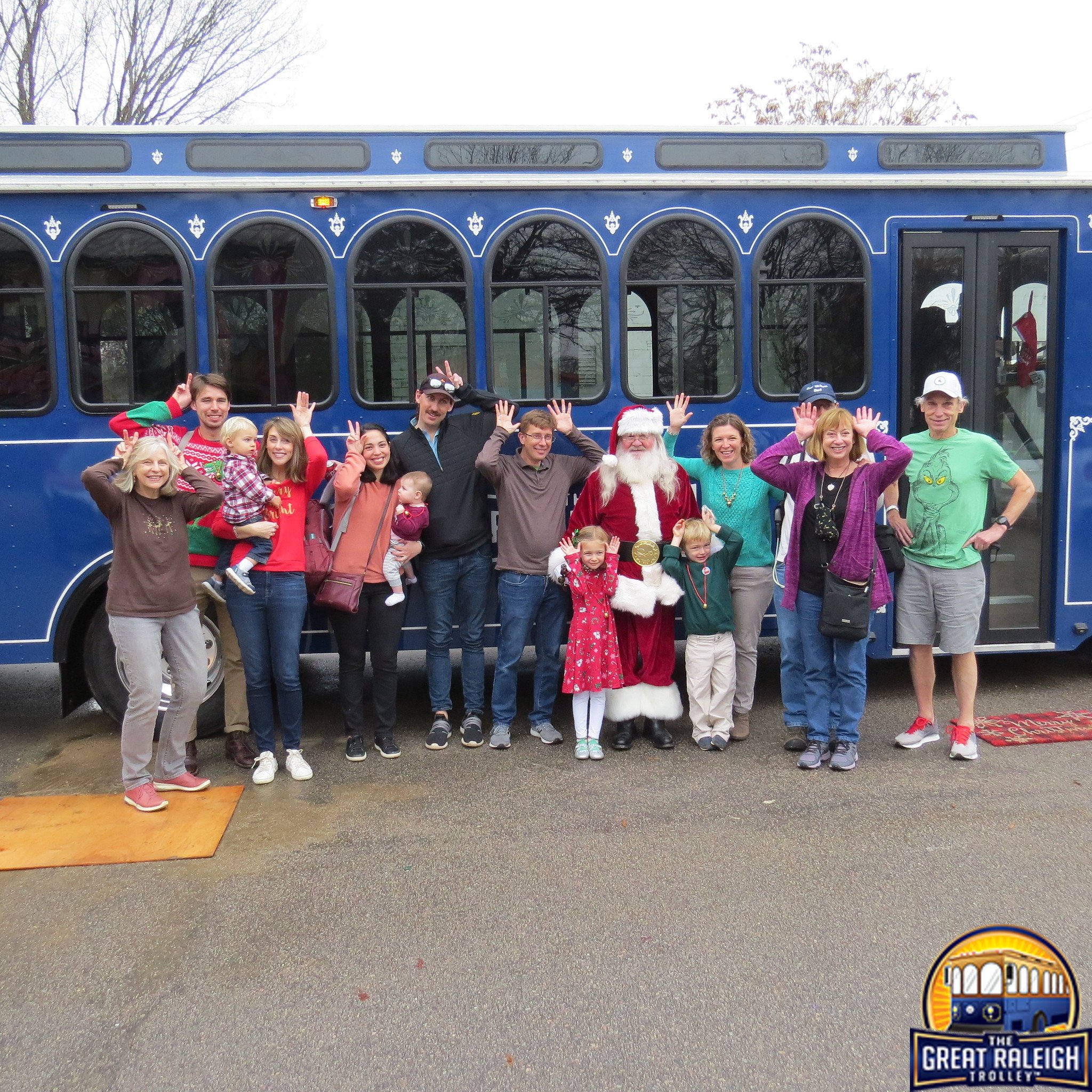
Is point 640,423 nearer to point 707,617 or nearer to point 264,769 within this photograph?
point 707,617

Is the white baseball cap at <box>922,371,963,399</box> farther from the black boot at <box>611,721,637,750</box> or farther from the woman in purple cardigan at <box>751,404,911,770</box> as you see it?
the black boot at <box>611,721,637,750</box>

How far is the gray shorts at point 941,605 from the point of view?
5266 mm

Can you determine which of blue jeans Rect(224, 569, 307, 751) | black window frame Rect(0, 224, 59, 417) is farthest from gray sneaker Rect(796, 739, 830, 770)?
black window frame Rect(0, 224, 59, 417)

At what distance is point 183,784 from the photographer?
5016 mm

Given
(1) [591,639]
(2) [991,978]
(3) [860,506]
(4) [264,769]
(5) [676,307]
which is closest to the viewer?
(2) [991,978]

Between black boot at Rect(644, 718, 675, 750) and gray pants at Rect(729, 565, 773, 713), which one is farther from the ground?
gray pants at Rect(729, 565, 773, 713)

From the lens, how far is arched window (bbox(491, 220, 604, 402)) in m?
5.74

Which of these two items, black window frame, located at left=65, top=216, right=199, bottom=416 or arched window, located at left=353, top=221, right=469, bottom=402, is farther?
arched window, located at left=353, top=221, right=469, bottom=402

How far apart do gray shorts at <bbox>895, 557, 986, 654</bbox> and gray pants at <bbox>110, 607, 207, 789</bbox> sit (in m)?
3.70

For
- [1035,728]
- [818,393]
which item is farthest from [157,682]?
[1035,728]

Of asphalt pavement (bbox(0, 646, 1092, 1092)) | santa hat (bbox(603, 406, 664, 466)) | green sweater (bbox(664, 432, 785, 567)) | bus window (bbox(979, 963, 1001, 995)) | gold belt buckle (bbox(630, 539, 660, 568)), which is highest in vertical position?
santa hat (bbox(603, 406, 664, 466))

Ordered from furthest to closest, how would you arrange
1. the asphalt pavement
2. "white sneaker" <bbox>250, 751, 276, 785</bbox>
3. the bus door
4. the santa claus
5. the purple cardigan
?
the bus door → the santa claus → "white sneaker" <bbox>250, 751, 276, 785</bbox> → the purple cardigan → the asphalt pavement

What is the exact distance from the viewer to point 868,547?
4.96 meters

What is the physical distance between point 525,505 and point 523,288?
4.24 feet
